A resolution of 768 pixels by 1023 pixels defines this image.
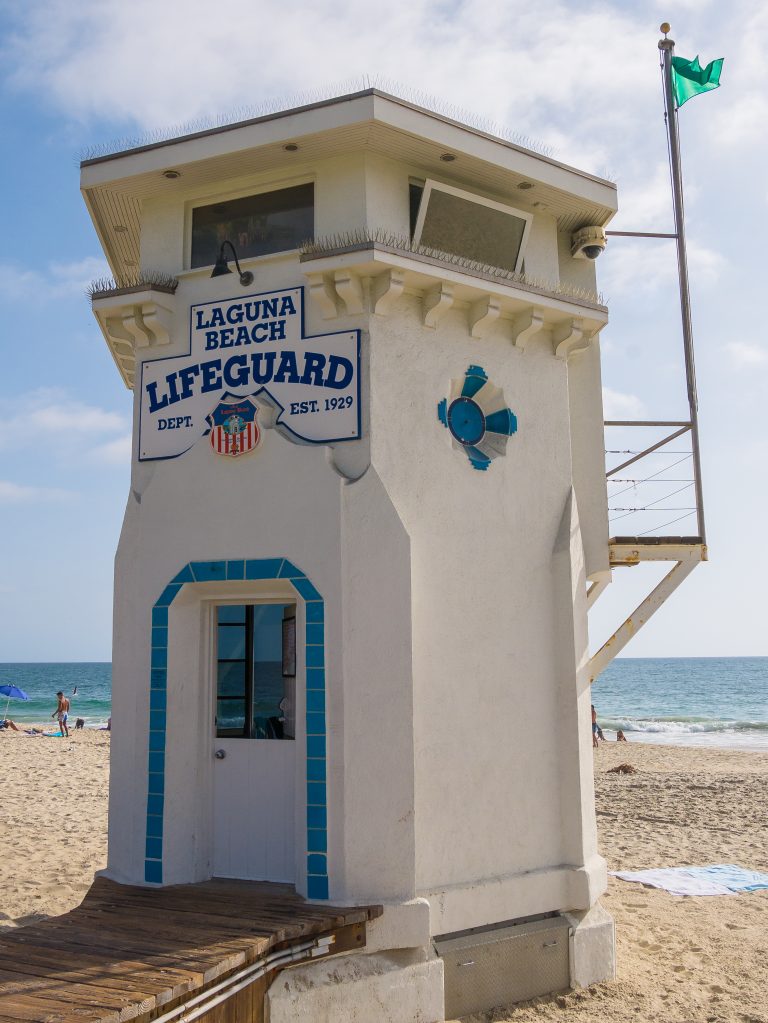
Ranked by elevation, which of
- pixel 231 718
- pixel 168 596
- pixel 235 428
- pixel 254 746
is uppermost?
pixel 235 428

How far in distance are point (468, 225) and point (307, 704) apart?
182 inches

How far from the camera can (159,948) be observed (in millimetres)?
5770

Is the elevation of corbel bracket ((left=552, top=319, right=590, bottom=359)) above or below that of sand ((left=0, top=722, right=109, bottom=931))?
above

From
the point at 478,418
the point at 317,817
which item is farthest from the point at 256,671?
the point at 478,418

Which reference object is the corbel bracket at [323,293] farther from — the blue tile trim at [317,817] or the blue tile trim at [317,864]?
the blue tile trim at [317,864]

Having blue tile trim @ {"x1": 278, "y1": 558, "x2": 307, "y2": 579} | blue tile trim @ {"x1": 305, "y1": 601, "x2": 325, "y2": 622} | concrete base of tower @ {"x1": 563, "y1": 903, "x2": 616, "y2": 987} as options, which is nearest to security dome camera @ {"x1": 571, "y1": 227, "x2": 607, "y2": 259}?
blue tile trim @ {"x1": 278, "y1": 558, "x2": 307, "y2": 579}

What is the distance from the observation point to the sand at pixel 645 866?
23.9ft

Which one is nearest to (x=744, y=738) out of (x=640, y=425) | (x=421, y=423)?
(x=640, y=425)

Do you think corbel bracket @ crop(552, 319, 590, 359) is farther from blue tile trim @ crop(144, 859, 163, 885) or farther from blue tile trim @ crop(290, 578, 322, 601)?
blue tile trim @ crop(144, 859, 163, 885)

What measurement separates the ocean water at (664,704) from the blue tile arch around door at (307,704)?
33778 millimetres

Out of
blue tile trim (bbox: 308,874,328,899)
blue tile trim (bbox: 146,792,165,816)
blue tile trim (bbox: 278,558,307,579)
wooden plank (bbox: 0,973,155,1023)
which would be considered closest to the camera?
wooden plank (bbox: 0,973,155,1023)

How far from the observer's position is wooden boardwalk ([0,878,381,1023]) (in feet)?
16.3

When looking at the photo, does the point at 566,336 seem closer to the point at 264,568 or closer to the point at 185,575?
the point at 264,568

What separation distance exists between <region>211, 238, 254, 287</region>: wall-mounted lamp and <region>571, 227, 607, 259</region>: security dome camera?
3525mm
